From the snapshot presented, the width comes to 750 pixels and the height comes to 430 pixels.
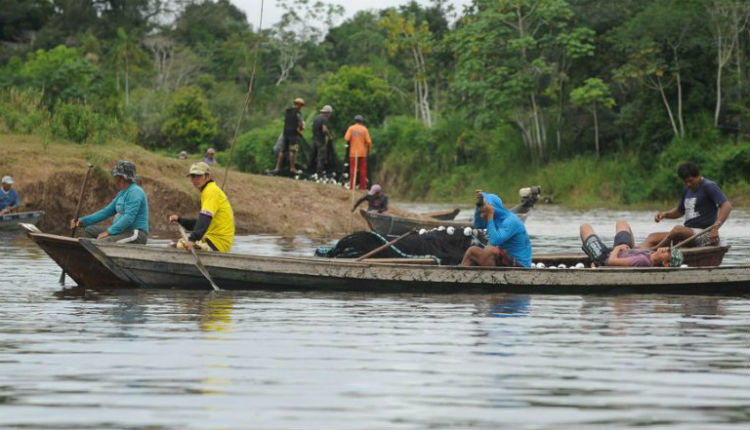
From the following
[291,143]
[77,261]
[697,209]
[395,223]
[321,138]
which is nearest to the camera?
[77,261]

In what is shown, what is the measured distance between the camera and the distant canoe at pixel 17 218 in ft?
86.0

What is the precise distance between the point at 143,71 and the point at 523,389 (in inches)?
2653

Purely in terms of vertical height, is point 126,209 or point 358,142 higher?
point 358,142

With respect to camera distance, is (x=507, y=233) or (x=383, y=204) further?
(x=383, y=204)

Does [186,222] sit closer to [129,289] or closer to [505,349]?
[129,289]

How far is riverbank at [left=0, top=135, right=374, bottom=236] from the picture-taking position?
28.1m

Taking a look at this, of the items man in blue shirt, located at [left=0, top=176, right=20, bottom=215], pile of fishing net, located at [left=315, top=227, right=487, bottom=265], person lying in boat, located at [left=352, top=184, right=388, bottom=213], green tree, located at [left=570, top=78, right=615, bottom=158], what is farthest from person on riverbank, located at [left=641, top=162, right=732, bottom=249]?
green tree, located at [left=570, top=78, right=615, bottom=158]

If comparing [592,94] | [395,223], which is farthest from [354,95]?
[395,223]

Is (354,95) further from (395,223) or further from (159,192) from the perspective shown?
(395,223)

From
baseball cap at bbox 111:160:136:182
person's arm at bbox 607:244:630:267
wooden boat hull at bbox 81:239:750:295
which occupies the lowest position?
wooden boat hull at bbox 81:239:750:295

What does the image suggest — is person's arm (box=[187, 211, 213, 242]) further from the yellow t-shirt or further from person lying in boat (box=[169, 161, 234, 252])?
the yellow t-shirt

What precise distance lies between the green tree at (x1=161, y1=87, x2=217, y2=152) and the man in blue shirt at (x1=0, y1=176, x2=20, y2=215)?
36472mm

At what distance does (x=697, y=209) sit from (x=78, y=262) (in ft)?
22.1

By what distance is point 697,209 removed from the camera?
53.4 feet
